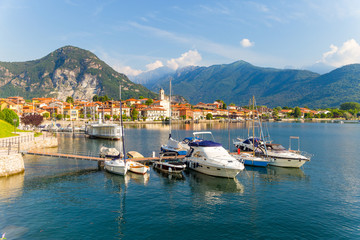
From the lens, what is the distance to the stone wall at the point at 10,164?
28109 millimetres

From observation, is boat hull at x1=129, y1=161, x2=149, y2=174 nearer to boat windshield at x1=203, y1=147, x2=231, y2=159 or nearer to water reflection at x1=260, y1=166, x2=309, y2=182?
boat windshield at x1=203, y1=147, x2=231, y2=159

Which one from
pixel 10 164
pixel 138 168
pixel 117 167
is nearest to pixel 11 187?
pixel 10 164

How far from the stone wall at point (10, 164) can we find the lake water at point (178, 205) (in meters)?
1.08

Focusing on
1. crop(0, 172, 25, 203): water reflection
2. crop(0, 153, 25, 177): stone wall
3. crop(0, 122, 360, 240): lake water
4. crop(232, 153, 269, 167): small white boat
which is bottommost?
crop(0, 122, 360, 240): lake water

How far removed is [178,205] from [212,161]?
1060 centimetres

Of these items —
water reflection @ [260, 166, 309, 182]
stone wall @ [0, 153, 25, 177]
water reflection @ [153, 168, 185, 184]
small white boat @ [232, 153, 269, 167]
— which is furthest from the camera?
small white boat @ [232, 153, 269, 167]

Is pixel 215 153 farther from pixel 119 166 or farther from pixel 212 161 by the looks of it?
pixel 119 166

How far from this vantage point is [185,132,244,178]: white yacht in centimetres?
2944

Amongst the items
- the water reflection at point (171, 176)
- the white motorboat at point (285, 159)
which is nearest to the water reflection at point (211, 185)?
the water reflection at point (171, 176)

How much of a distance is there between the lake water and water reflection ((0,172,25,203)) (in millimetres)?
83

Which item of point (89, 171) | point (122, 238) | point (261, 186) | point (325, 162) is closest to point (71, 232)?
point (122, 238)

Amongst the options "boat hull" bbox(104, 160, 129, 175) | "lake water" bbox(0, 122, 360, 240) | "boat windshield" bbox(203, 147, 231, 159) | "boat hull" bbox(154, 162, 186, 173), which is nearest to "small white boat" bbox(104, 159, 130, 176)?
"boat hull" bbox(104, 160, 129, 175)

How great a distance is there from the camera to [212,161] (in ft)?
101

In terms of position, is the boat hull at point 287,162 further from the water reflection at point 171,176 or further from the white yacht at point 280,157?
the water reflection at point 171,176
